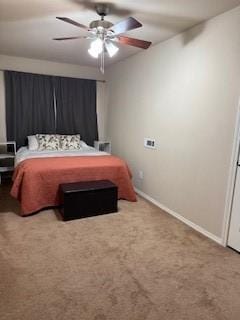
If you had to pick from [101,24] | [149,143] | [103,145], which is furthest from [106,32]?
[103,145]

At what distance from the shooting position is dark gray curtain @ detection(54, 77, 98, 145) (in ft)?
15.3

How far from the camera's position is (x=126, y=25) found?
6.82 feet

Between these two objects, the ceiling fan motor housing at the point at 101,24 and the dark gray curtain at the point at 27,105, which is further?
the dark gray curtain at the point at 27,105

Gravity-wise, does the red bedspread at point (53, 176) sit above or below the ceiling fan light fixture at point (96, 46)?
below

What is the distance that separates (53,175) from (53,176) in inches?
0.5

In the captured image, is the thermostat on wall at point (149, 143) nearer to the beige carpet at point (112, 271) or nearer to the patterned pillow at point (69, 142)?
the beige carpet at point (112, 271)

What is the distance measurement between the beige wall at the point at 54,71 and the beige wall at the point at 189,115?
3.64ft

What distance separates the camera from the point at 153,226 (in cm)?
280

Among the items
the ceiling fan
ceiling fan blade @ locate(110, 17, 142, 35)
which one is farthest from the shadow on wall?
ceiling fan blade @ locate(110, 17, 142, 35)

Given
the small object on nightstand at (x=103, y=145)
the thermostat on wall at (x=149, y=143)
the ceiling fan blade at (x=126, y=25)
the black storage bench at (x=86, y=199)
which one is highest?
the ceiling fan blade at (x=126, y=25)

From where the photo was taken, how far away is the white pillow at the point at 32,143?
13.6 feet

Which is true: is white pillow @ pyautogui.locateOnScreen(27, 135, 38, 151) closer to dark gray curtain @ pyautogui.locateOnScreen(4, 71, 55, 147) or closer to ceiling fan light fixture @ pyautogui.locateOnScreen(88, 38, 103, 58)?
dark gray curtain @ pyautogui.locateOnScreen(4, 71, 55, 147)

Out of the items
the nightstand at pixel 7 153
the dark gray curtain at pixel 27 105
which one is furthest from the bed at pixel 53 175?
the dark gray curtain at pixel 27 105

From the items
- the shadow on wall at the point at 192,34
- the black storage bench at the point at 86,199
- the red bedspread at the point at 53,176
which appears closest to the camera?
the shadow on wall at the point at 192,34
